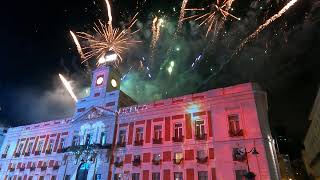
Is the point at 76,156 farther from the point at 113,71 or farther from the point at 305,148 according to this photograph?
the point at 305,148

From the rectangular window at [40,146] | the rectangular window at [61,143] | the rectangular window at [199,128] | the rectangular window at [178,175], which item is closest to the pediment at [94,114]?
the rectangular window at [61,143]

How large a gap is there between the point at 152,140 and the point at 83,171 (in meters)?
12.1

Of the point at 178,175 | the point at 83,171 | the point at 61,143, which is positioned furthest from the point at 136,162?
the point at 61,143

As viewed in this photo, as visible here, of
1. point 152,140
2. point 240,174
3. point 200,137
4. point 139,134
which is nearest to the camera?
point 240,174

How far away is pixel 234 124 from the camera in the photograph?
95.5 ft

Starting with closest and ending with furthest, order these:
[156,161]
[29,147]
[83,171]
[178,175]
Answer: [178,175] → [156,161] → [83,171] → [29,147]

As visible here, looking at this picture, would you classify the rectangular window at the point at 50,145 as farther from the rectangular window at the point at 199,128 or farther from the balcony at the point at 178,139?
the rectangular window at the point at 199,128

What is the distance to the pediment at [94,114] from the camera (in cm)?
3885

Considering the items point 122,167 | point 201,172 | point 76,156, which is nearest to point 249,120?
point 201,172

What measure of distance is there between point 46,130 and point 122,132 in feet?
55.6

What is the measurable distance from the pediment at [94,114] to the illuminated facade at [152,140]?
0.15 metres

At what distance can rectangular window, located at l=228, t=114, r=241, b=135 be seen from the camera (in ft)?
93.4

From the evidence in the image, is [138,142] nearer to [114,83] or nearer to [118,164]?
[118,164]

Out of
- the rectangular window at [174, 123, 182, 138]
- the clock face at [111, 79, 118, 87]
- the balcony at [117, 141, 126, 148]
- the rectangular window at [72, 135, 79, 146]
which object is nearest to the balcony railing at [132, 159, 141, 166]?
the balcony at [117, 141, 126, 148]
